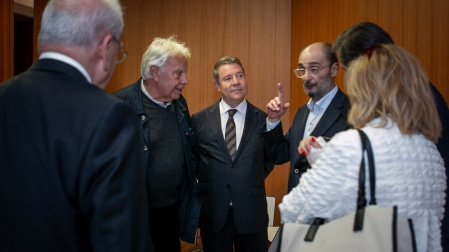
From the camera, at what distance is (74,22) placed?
118 centimetres

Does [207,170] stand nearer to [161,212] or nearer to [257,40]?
[161,212]

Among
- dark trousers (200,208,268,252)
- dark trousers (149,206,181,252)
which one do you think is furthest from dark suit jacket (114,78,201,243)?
dark trousers (200,208,268,252)

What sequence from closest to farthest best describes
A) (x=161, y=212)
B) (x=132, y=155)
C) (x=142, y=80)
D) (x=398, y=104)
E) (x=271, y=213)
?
(x=132, y=155)
(x=398, y=104)
(x=161, y=212)
(x=142, y=80)
(x=271, y=213)

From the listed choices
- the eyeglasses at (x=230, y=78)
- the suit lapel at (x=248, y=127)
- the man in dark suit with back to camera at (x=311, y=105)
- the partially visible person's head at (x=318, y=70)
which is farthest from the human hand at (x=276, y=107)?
the eyeglasses at (x=230, y=78)

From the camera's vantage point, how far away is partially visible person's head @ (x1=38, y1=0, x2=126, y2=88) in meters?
1.18

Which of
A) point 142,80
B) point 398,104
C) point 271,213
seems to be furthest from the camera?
point 271,213

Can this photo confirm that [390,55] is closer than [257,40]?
Yes

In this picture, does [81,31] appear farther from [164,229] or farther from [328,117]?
[164,229]

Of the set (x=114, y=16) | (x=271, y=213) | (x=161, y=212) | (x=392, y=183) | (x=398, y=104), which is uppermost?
(x=114, y=16)

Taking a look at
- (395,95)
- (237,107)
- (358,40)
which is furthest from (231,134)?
(395,95)

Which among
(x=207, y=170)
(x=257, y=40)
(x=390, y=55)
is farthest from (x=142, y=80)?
(x=257, y=40)

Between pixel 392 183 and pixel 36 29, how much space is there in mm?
4886

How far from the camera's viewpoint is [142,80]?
9.16ft

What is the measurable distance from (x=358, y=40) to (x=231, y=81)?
1.42 metres
